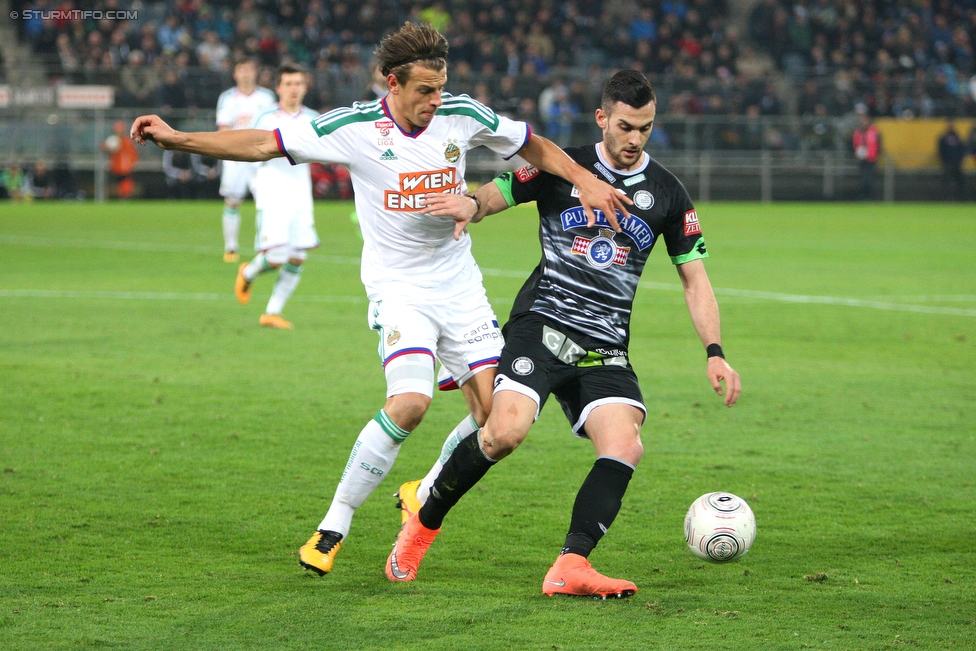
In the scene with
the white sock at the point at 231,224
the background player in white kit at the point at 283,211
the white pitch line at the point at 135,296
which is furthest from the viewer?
the white sock at the point at 231,224

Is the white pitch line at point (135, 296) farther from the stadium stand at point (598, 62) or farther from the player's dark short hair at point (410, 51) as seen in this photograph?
the stadium stand at point (598, 62)

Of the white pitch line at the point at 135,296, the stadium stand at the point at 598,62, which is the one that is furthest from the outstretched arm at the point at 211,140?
the stadium stand at the point at 598,62

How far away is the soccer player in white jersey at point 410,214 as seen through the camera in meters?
4.55

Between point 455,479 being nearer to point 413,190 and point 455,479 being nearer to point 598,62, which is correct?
point 413,190

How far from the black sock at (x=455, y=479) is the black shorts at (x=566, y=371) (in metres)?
0.28

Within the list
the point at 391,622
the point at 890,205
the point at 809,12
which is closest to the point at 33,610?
the point at 391,622

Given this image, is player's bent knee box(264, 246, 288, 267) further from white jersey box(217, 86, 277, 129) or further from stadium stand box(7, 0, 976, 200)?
stadium stand box(7, 0, 976, 200)

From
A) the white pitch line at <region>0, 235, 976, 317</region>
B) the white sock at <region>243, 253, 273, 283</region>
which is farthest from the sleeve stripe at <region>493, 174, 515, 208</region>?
the white pitch line at <region>0, 235, 976, 317</region>

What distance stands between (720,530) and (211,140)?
2.32 metres

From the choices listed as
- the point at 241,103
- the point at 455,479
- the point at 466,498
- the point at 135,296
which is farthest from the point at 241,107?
the point at 455,479

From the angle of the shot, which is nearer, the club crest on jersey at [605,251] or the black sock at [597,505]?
the black sock at [597,505]

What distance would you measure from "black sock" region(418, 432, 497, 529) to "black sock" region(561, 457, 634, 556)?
379 mm

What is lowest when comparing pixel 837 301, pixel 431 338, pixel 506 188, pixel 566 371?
pixel 837 301

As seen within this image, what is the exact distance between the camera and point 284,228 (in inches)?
432
